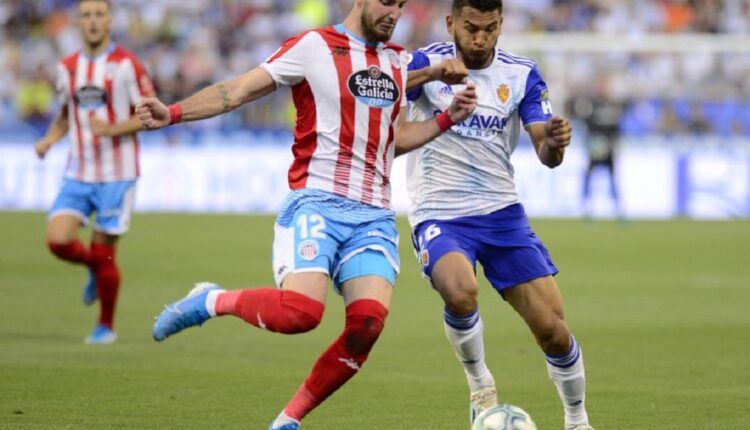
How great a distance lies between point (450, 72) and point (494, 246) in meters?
1.06

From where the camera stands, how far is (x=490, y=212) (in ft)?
25.0

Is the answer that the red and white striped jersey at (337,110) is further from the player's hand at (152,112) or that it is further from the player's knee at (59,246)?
the player's knee at (59,246)

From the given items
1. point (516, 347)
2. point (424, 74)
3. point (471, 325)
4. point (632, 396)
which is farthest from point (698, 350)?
point (424, 74)

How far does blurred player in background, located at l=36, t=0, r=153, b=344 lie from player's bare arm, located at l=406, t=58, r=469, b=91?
4531mm

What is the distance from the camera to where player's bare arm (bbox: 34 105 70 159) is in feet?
37.9

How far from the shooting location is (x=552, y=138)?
23.5 feet

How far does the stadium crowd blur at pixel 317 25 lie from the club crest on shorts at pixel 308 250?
61.4 ft

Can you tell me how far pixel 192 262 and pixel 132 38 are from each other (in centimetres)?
1305

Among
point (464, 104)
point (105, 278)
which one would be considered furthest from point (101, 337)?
point (464, 104)

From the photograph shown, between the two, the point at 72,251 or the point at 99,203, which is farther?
the point at 99,203

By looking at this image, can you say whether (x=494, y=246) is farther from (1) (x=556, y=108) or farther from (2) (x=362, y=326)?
(1) (x=556, y=108)

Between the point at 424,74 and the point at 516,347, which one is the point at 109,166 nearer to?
the point at 516,347

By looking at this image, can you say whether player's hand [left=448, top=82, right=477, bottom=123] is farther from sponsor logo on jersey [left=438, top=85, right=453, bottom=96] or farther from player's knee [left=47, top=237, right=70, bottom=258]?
player's knee [left=47, top=237, right=70, bottom=258]

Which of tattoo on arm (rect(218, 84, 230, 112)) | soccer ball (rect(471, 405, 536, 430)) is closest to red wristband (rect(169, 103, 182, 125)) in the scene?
tattoo on arm (rect(218, 84, 230, 112))
